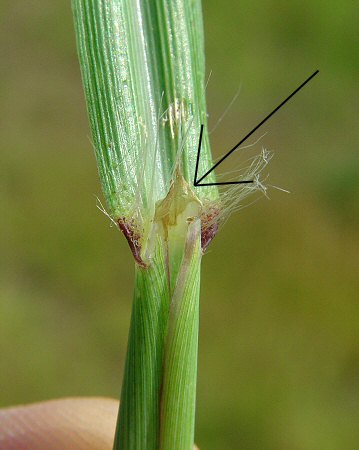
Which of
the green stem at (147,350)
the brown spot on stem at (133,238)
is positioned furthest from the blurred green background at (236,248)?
the brown spot on stem at (133,238)

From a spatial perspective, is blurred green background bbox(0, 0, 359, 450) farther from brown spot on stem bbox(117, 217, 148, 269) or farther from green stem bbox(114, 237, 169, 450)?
brown spot on stem bbox(117, 217, 148, 269)

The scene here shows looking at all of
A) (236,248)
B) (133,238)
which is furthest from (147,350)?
(236,248)

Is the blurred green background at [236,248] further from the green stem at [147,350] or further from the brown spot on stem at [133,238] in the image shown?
the brown spot on stem at [133,238]

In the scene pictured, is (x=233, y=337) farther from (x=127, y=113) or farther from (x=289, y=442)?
(x=127, y=113)

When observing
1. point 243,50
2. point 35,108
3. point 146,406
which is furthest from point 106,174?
point 243,50

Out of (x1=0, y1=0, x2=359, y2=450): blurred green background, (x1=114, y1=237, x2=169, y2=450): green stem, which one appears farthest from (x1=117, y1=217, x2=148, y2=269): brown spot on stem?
(x1=0, y1=0, x2=359, y2=450): blurred green background
